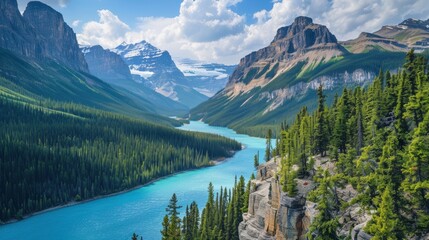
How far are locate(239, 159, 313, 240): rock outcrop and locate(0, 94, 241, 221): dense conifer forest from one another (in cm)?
7052

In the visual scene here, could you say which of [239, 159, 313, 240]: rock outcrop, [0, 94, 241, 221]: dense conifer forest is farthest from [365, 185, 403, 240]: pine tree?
[0, 94, 241, 221]: dense conifer forest

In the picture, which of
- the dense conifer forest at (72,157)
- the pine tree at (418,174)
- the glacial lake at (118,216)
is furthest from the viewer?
the dense conifer forest at (72,157)

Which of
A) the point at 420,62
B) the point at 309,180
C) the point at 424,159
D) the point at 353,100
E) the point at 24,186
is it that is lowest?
the point at 24,186

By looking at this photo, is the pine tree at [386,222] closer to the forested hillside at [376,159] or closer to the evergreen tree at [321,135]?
the forested hillside at [376,159]

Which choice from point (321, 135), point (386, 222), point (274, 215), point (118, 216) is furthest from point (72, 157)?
point (386, 222)

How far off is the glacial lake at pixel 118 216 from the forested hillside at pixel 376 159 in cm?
4504

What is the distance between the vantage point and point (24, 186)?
111m

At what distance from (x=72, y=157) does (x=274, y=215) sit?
330ft

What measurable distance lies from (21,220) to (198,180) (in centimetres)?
6641

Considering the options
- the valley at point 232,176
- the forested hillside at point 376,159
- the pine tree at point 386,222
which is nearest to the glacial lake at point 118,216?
the valley at point 232,176

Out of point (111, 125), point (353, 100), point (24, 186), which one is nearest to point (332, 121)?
point (353, 100)

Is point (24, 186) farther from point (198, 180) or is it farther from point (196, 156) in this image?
point (196, 156)

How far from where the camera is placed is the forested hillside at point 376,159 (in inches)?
1555

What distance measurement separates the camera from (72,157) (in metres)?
138
